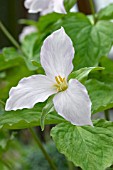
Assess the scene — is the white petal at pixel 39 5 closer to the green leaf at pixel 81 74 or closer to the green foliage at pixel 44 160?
the green leaf at pixel 81 74

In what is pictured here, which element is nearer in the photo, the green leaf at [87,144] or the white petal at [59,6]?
the green leaf at [87,144]

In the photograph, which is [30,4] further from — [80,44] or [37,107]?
[37,107]

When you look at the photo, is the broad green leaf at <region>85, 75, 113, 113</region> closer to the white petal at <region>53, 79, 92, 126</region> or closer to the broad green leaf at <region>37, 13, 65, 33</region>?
the white petal at <region>53, 79, 92, 126</region>

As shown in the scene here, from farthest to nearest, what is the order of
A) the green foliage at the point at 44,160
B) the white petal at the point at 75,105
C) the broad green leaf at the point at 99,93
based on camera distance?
the green foliage at the point at 44,160
the broad green leaf at the point at 99,93
the white petal at the point at 75,105

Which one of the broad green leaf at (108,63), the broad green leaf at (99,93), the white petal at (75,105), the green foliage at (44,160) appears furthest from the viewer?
the green foliage at (44,160)

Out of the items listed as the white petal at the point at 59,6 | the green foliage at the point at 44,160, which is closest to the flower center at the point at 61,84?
the white petal at the point at 59,6

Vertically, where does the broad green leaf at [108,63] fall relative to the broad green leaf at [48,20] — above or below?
below

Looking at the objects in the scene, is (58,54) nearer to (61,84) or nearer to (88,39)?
(61,84)

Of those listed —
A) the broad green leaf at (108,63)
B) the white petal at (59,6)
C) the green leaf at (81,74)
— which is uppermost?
the white petal at (59,6)
